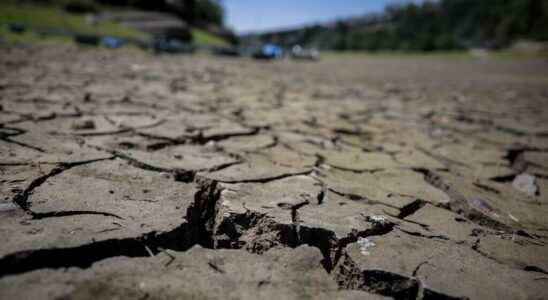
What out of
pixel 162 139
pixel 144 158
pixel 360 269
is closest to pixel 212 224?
pixel 360 269

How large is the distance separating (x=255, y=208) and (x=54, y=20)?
16.8 meters

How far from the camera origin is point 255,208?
127 cm

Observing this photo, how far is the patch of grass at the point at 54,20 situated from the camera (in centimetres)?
1312

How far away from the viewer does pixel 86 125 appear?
6.96ft

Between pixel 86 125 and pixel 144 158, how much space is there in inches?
26.4

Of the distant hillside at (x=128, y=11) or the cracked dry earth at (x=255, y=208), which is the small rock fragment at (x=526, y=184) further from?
the distant hillside at (x=128, y=11)

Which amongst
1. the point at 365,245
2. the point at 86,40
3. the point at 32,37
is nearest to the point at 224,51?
the point at 86,40

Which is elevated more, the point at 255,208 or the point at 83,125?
the point at 83,125

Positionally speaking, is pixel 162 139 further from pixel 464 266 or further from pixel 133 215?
pixel 464 266

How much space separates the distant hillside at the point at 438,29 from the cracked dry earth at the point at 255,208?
38.6m

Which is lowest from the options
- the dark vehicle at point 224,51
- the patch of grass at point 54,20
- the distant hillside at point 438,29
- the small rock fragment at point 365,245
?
the small rock fragment at point 365,245

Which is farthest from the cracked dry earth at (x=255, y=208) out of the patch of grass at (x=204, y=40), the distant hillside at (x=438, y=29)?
the distant hillside at (x=438, y=29)

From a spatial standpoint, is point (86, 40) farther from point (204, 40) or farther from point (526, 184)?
point (204, 40)

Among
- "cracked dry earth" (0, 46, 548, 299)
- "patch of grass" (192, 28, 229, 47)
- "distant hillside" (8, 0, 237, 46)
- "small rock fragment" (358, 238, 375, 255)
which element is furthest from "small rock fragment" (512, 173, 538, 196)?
"patch of grass" (192, 28, 229, 47)
